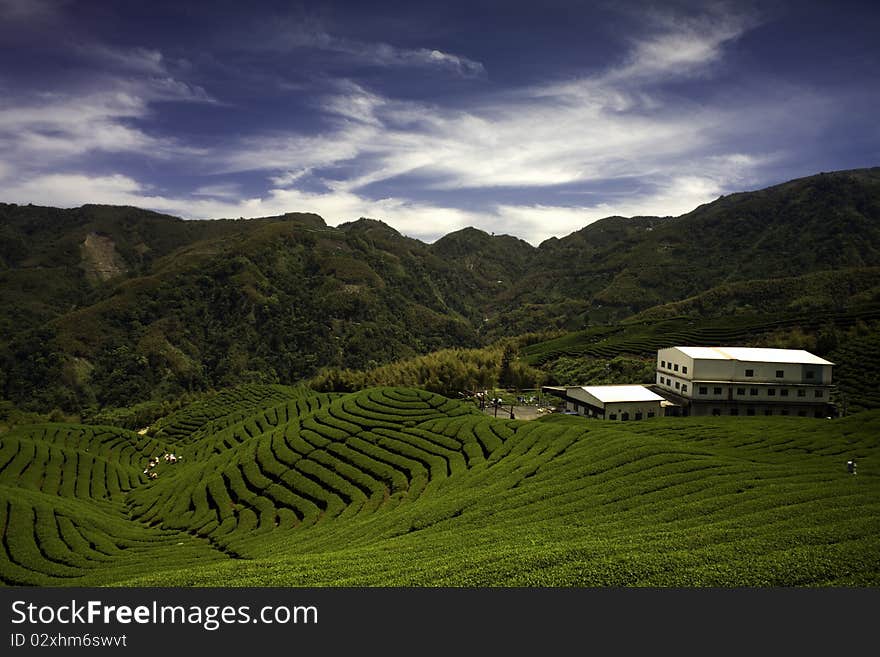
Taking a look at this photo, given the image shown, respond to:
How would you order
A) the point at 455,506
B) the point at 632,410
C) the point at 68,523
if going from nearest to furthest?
1. the point at 455,506
2. the point at 68,523
3. the point at 632,410

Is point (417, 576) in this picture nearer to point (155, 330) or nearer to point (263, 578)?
point (263, 578)

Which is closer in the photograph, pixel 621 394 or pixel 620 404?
pixel 620 404

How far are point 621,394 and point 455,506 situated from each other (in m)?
41.6

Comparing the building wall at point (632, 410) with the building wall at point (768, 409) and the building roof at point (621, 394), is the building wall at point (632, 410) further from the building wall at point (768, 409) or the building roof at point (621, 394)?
the building wall at point (768, 409)

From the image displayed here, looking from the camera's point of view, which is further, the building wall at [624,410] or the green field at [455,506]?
the building wall at [624,410]

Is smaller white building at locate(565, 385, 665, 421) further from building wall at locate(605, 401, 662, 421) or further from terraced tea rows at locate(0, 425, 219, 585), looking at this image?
terraced tea rows at locate(0, 425, 219, 585)

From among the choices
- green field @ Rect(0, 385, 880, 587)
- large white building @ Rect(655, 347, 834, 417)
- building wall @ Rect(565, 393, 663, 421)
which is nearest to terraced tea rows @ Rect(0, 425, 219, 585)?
green field @ Rect(0, 385, 880, 587)

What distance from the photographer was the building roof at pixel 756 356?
5784 centimetres

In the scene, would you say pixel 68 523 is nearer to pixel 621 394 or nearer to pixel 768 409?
pixel 621 394

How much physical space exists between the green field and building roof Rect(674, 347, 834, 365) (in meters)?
16.8

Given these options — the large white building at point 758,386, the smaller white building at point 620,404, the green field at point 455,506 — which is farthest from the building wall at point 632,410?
the green field at point 455,506

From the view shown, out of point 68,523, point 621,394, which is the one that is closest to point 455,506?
point 68,523

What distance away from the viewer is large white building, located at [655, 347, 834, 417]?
5769cm

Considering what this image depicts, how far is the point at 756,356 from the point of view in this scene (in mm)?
60031
